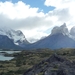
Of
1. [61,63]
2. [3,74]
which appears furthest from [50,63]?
[3,74]

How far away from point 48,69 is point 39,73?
7.99 feet

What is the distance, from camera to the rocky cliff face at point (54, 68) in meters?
48.7

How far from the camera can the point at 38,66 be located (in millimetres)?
54750

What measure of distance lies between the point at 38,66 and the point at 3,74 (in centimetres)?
6378

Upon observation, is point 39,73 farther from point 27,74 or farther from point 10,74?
point 10,74

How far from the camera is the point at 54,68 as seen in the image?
166 ft

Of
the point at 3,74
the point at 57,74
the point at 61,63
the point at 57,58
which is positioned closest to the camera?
the point at 57,74

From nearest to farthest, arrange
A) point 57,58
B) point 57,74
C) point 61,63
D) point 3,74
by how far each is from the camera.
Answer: point 57,74 < point 61,63 < point 57,58 < point 3,74

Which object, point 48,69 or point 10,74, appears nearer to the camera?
point 48,69

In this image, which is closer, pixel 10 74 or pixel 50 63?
pixel 50 63

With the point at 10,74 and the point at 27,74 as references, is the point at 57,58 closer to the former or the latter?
the point at 27,74

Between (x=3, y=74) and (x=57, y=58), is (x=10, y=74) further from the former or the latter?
(x=57, y=58)

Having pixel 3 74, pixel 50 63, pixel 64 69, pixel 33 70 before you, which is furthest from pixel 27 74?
pixel 3 74

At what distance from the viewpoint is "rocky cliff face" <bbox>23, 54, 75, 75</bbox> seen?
160 feet
